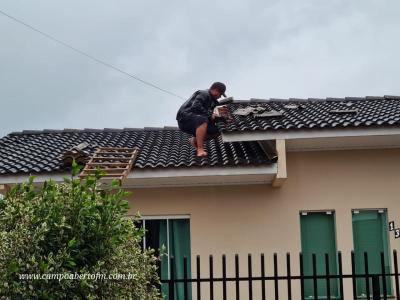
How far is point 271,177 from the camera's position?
10.3 meters

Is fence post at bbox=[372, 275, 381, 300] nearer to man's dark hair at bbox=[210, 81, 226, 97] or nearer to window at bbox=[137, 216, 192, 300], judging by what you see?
window at bbox=[137, 216, 192, 300]

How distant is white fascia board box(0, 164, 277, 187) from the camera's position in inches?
383

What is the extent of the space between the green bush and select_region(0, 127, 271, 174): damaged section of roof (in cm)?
383

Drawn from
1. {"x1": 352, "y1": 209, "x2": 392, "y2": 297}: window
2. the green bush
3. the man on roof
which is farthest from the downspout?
the green bush

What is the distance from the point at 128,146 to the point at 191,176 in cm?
315

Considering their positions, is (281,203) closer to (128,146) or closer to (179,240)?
(179,240)

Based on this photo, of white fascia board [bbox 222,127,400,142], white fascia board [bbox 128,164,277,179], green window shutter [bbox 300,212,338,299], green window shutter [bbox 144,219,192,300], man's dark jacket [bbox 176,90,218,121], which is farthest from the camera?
man's dark jacket [bbox 176,90,218,121]

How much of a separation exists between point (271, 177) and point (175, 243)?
203cm

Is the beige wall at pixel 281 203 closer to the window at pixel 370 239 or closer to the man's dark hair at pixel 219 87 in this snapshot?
the window at pixel 370 239

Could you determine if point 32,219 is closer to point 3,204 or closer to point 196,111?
point 3,204

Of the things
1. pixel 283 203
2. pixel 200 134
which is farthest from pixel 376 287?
pixel 200 134

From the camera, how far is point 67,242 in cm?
571

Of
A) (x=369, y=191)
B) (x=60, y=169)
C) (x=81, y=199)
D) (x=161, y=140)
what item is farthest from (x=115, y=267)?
(x=161, y=140)

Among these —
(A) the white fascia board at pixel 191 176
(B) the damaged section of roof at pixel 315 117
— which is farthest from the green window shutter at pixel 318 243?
(B) the damaged section of roof at pixel 315 117
